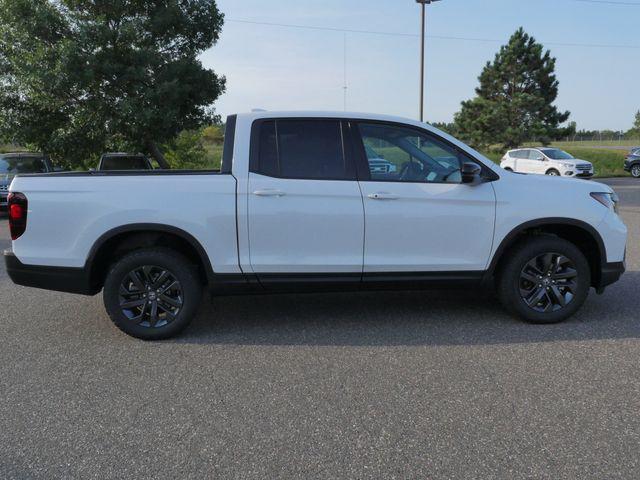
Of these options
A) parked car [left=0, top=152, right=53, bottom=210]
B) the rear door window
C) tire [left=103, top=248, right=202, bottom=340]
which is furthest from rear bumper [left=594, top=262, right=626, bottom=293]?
parked car [left=0, top=152, right=53, bottom=210]

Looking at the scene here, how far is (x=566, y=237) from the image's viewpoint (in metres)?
5.29

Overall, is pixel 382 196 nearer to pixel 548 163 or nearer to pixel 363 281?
pixel 363 281

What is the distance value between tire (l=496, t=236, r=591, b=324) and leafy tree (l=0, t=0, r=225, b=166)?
1354 cm

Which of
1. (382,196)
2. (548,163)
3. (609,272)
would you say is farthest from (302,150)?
(548,163)

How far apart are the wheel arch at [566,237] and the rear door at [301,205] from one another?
127 centimetres

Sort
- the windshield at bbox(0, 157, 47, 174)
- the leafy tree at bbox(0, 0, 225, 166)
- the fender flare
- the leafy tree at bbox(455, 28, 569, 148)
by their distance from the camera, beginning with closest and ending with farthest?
the fender flare
the windshield at bbox(0, 157, 47, 174)
the leafy tree at bbox(0, 0, 225, 166)
the leafy tree at bbox(455, 28, 569, 148)

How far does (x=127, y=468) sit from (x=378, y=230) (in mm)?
2691

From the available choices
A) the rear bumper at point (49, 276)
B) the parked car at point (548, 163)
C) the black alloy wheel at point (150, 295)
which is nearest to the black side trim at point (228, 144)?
the black alloy wheel at point (150, 295)

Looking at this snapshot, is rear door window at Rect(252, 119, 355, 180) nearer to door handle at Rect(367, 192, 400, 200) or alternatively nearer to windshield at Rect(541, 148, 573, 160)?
door handle at Rect(367, 192, 400, 200)

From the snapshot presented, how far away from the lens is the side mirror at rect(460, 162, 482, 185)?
4660 mm

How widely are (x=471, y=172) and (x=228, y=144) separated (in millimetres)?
2042

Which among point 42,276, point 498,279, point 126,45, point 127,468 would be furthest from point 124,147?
point 127,468

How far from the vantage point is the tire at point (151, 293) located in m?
4.63

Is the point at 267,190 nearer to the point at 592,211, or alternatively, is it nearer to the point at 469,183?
the point at 469,183
